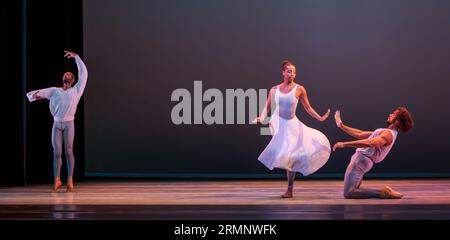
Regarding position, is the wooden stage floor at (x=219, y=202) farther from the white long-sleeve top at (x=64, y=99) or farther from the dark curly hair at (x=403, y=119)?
the white long-sleeve top at (x=64, y=99)

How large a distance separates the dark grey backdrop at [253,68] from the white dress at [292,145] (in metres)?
2.83

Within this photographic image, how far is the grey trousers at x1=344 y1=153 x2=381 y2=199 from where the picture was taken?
6605 mm

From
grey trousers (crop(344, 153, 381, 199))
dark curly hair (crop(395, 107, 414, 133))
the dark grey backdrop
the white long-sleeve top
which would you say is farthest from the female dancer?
the dark grey backdrop

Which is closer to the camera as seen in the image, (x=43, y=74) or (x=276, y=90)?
(x=276, y=90)

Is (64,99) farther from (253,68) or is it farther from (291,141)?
(253,68)

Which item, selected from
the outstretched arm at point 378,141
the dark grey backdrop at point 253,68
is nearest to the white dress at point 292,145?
the outstretched arm at point 378,141

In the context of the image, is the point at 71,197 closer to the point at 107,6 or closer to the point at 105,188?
the point at 105,188

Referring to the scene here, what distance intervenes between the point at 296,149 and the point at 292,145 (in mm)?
56

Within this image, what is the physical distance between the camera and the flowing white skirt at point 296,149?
662 centimetres

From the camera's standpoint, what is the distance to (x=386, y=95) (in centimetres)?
949

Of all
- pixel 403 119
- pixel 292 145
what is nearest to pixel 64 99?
pixel 292 145

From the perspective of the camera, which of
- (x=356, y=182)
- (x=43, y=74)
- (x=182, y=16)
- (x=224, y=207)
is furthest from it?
(x=182, y=16)
